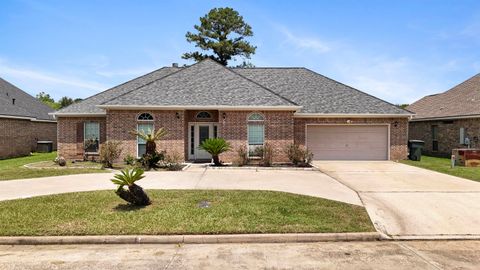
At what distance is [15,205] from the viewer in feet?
26.3

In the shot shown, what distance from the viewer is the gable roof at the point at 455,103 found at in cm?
2117

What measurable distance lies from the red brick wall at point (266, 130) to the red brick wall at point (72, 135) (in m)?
7.42

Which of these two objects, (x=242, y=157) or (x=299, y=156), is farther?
(x=242, y=157)

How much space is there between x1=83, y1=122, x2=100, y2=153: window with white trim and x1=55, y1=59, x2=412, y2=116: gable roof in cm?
84

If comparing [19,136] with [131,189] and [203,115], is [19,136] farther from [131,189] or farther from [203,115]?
[131,189]

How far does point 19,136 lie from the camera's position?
22.7 m

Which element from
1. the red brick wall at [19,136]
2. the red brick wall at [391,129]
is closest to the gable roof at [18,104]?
the red brick wall at [19,136]

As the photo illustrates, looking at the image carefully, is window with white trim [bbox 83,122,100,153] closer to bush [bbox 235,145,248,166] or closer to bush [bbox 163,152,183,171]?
bush [bbox 163,152,183,171]

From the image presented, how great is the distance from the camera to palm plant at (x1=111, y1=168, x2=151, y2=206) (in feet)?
25.4

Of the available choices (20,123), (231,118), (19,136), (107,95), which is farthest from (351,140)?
(20,123)

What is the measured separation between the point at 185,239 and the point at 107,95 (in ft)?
55.2

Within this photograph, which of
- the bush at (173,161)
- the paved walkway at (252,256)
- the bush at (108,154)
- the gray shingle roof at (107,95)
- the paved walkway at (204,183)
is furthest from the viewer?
the gray shingle roof at (107,95)

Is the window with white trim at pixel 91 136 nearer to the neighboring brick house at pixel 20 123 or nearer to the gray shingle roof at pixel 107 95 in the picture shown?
the gray shingle roof at pixel 107 95

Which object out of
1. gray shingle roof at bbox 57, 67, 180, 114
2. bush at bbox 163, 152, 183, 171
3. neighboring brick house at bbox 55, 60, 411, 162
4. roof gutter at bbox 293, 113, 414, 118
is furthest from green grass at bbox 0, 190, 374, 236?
gray shingle roof at bbox 57, 67, 180, 114
